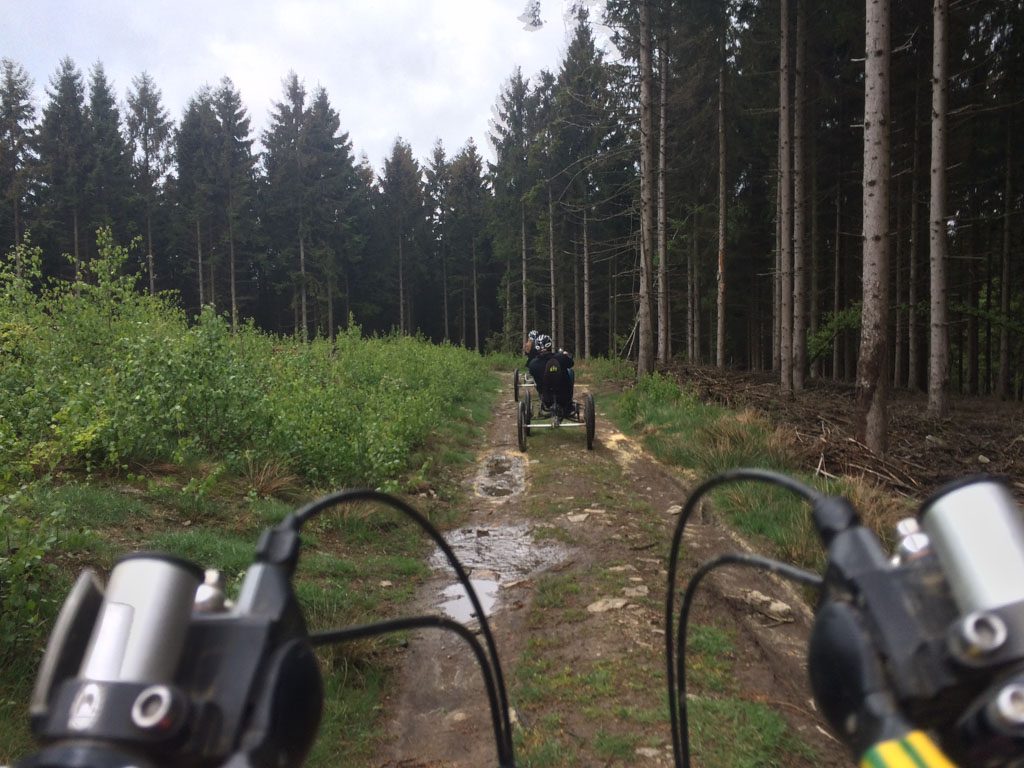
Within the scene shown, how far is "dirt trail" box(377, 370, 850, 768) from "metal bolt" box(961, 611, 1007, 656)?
7.77 feet

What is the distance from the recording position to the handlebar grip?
2.26 ft

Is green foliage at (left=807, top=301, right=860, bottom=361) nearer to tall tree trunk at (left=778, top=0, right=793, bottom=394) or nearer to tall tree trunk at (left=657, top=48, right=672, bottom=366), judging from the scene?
tall tree trunk at (left=778, top=0, right=793, bottom=394)

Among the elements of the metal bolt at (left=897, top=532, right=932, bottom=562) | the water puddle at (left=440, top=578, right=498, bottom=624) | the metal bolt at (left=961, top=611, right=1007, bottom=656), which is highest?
the metal bolt at (left=897, top=532, right=932, bottom=562)

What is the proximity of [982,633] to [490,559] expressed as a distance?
193 inches

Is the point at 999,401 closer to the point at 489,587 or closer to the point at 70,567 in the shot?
the point at 489,587

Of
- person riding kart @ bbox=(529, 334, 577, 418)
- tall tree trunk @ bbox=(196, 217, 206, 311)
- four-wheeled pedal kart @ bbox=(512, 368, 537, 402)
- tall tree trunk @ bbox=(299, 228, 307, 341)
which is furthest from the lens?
tall tree trunk @ bbox=(196, 217, 206, 311)

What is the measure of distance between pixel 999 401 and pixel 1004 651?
822 inches

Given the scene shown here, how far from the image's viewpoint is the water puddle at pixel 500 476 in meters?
7.65

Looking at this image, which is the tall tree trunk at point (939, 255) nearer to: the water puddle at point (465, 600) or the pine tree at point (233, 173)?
the water puddle at point (465, 600)

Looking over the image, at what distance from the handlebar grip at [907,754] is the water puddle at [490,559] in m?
3.82

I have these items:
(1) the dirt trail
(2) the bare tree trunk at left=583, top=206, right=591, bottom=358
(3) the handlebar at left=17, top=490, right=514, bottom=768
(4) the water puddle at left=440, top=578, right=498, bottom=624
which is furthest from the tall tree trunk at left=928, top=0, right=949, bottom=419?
(2) the bare tree trunk at left=583, top=206, right=591, bottom=358

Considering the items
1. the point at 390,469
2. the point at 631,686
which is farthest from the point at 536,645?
the point at 390,469

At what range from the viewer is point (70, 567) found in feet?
11.9

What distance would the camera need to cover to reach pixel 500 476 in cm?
852
